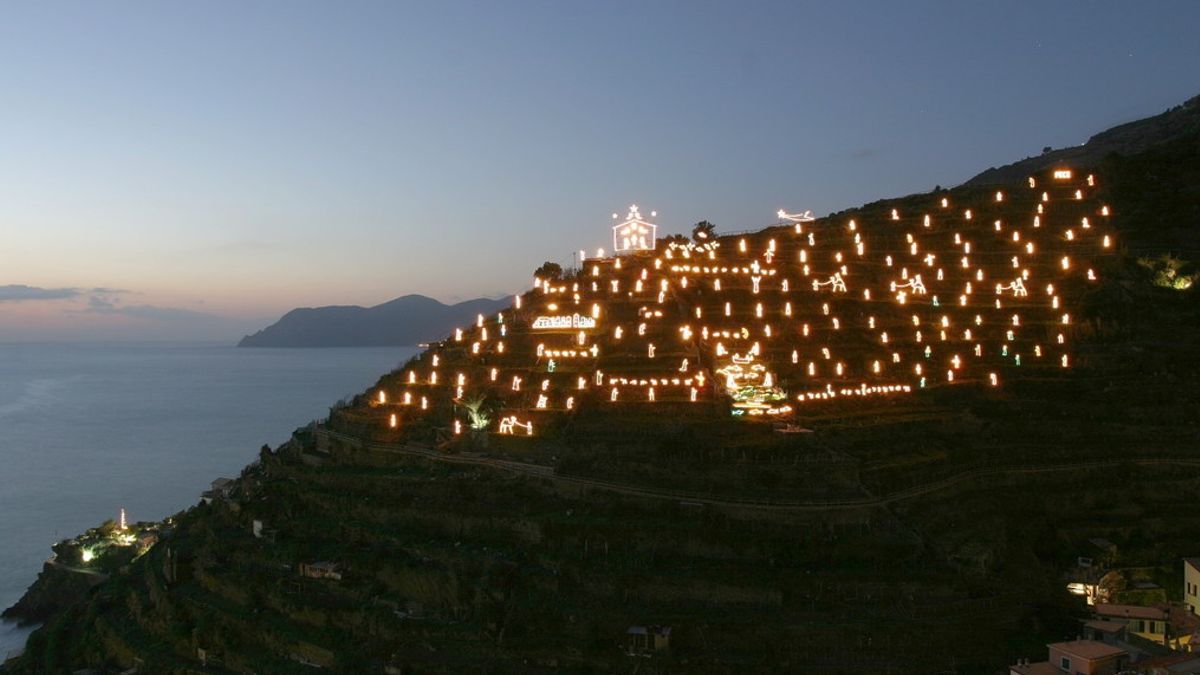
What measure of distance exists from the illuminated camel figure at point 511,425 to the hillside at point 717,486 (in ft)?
0.36

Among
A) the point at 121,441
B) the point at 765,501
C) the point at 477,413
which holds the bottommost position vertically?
the point at 121,441

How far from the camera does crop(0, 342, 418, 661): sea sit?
52.7 metres

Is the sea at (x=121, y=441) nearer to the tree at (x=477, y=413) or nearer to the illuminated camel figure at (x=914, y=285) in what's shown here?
the tree at (x=477, y=413)

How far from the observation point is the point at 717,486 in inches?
921

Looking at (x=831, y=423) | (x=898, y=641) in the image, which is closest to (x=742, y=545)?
(x=898, y=641)

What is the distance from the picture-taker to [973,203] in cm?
4566

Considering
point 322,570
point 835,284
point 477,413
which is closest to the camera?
point 322,570

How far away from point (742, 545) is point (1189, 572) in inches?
491

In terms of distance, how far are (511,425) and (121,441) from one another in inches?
2695

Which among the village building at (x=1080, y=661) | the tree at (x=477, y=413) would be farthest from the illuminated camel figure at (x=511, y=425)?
the village building at (x=1080, y=661)

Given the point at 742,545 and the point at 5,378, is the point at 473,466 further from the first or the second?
the point at 5,378

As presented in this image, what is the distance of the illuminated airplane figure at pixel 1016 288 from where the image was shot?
37438mm

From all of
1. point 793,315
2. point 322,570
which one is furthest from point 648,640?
point 793,315

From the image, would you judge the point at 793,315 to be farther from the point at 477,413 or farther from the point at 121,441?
the point at 121,441
